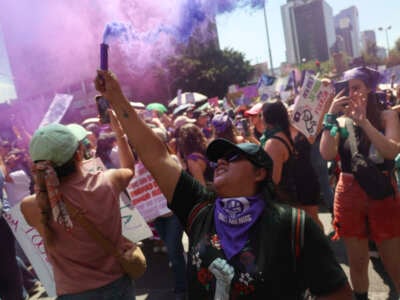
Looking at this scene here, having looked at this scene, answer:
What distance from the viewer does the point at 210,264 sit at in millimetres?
1519

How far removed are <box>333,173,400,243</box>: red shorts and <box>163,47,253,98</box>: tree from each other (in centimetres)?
2529

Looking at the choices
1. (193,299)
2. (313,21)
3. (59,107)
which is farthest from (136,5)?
(313,21)

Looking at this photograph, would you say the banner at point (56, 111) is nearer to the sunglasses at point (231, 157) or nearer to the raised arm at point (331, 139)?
the raised arm at point (331, 139)

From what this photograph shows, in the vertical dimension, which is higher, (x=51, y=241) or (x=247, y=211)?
(x=247, y=211)

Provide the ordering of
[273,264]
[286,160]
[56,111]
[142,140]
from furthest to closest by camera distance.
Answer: [56,111], [286,160], [142,140], [273,264]

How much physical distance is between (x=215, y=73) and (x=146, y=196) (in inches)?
1274

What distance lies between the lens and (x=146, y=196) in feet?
12.3

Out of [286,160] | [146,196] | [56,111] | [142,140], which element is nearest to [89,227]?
[142,140]

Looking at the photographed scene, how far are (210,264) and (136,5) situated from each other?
2777 millimetres

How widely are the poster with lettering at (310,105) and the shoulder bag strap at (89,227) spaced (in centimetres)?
252

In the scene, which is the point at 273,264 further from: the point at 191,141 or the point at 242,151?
the point at 191,141

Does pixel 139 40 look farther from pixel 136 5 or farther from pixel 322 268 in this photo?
pixel 322 268

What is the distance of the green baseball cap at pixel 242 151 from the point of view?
1.63 metres

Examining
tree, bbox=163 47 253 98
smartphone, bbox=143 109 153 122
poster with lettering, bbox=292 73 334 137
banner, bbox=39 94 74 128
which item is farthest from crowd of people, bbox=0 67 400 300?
tree, bbox=163 47 253 98
